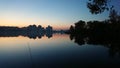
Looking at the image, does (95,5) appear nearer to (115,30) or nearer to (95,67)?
(95,67)

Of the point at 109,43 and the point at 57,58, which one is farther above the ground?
the point at 57,58

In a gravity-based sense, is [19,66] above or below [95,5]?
below

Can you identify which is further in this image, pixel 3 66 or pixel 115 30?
pixel 115 30

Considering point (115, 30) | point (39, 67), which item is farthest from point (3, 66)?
point (115, 30)

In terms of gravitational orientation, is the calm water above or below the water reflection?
above

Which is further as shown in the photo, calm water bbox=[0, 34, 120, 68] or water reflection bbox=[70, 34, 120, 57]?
water reflection bbox=[70, 34, 120, 57]

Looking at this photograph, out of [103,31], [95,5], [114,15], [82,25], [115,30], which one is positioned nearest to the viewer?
[95,5]

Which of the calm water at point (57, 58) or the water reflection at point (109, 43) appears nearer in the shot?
the calm water at point (57, 58)

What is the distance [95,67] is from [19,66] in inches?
348

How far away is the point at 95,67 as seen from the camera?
24.2m

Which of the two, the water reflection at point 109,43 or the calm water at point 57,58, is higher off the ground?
the calm water at point 57,58

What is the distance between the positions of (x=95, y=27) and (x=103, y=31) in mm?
13332

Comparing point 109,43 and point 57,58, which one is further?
point 109,43

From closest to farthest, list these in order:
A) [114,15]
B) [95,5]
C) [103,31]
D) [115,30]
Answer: [95,5] → [115,30] → [103,31] → [114,15]
